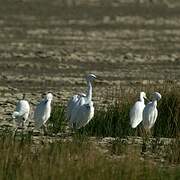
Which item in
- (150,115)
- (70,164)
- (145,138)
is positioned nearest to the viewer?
(70,164)

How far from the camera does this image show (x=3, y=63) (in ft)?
92.7

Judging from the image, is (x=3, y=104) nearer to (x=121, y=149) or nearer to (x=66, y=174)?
(x=121, y=149)

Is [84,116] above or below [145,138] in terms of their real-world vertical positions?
above

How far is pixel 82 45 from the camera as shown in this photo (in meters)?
33.2

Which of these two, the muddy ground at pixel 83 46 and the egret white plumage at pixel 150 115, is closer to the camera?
the egret white plumage at pixel 150 115

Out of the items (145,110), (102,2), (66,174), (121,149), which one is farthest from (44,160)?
(102,2)

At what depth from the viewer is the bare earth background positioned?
25031mm

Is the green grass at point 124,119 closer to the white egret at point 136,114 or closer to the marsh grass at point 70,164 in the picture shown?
the white egret at point 136,114

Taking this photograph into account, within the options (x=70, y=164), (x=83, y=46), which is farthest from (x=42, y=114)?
(x=83, y=46)

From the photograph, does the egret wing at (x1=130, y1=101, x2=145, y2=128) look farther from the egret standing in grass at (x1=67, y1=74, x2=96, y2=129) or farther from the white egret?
the egret standing in grass at (x1=67, y1=74, x2=96, y2=129)

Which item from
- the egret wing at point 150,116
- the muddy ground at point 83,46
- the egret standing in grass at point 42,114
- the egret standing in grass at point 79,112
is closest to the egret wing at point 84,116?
the egret standing in grass at point 79,112

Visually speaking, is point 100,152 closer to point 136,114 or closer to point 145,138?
point 145,138

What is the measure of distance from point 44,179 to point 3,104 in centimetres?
826

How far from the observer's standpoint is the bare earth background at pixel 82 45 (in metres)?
25.0
